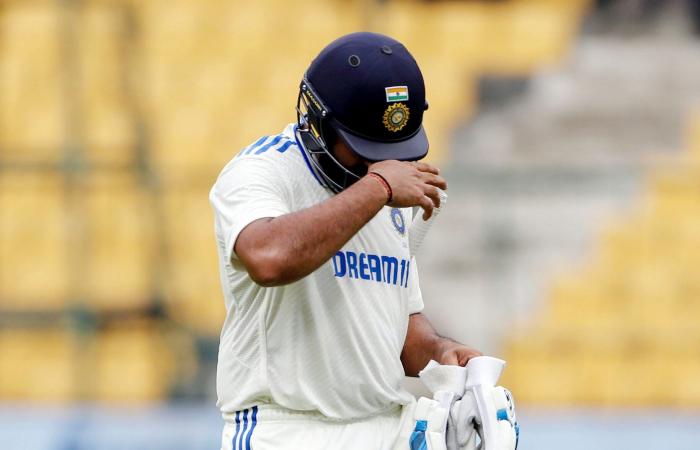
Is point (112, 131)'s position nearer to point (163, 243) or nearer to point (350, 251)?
point (163, 243)

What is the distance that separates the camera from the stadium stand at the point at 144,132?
9.12 meters

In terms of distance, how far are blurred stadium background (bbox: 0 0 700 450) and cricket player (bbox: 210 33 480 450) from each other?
360cm

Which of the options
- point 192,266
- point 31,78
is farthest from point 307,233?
point 31,78

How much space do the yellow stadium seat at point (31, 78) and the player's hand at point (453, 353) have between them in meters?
6.83

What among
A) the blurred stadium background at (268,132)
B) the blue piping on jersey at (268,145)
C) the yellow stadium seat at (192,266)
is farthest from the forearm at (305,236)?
the yellow stadium seat at (192,266)

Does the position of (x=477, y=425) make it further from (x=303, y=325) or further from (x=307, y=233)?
(x=307, y=233)

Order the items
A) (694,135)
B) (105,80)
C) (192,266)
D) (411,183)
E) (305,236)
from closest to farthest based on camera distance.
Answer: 1. (305,236)
2. (411,183)
3. (192,266)
4. (105,80)
5. (694,135)

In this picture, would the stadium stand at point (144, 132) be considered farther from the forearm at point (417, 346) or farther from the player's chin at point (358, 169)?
the player's chin at point (358, 169)

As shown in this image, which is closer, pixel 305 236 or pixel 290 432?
pixel 305 236

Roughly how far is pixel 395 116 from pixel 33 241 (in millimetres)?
6910

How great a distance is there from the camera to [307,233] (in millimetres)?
2955

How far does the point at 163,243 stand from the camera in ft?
30.7

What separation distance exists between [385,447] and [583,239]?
635 cm

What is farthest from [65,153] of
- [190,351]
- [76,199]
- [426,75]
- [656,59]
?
[656,59]
